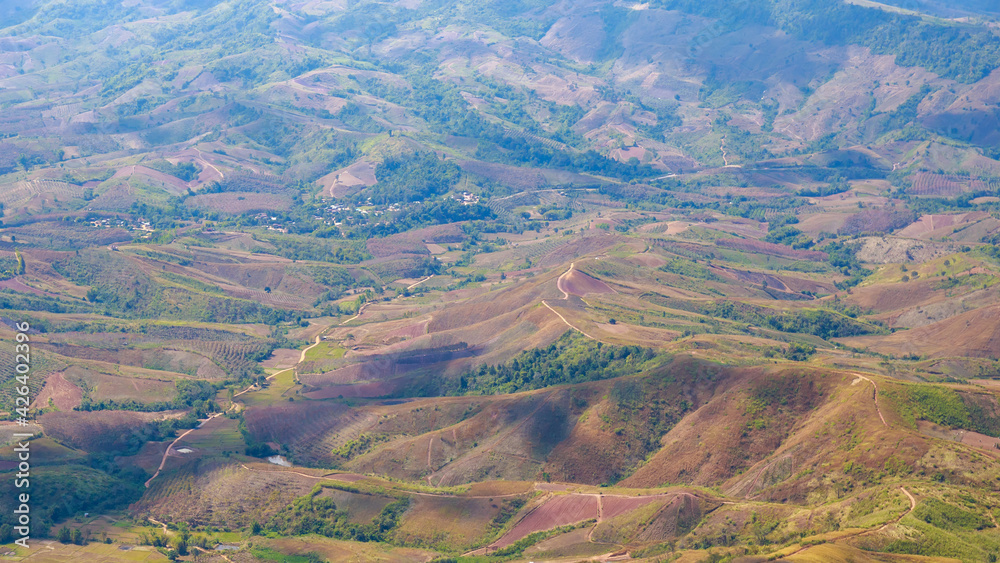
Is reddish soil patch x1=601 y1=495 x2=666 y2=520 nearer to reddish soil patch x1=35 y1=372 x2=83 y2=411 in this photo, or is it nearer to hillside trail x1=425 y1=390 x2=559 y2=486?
hillside trail x1=425 y1=390 x2=559 y2=486

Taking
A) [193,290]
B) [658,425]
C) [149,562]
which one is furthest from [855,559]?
[193,290]

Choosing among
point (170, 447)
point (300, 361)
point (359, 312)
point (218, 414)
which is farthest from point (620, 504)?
point (359, 312)

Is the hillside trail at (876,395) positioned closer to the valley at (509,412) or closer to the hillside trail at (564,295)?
the valley at (509,412)

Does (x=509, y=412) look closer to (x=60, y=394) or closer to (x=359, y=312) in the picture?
(x=60, y=394)

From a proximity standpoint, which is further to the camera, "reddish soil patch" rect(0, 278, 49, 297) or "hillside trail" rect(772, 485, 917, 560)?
"reddish soil patch" rect(0, 278, 49, 297)

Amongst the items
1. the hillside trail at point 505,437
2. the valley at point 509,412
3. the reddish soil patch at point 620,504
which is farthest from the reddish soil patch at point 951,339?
the reddish soil patch at point 620,504

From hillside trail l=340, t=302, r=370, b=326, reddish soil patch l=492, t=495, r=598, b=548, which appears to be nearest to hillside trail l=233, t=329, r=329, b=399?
hillside trail l=340, t=302, r=370, b=326
